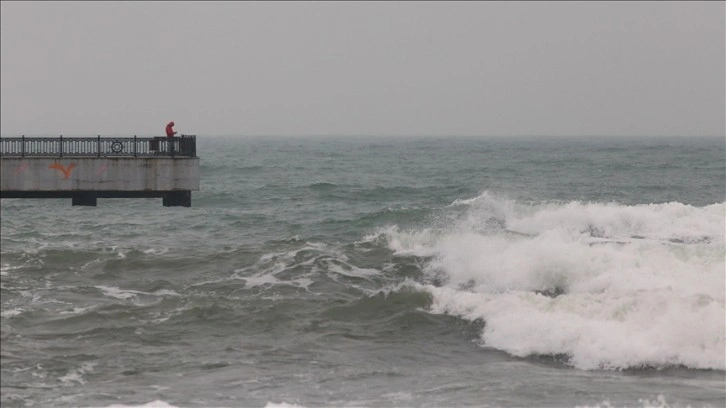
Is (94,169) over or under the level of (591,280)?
over

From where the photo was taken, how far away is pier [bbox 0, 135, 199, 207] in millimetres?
31219

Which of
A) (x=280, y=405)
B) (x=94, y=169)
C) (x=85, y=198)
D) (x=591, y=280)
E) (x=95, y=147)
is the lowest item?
(x=280, y=405)

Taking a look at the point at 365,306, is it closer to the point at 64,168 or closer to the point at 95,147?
the point at 95,147

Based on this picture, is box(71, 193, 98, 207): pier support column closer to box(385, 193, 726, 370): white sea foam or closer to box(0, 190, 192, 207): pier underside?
box(0, 190, 192, 207): pier underside

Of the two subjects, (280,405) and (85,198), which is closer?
(280,405)

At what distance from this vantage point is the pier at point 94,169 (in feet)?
102

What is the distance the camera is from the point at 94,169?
31.5m

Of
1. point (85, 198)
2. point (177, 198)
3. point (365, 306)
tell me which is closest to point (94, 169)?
point (85, 198)

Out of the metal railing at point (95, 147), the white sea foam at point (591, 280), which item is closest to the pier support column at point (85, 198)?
the metal railing at point (95, 147)

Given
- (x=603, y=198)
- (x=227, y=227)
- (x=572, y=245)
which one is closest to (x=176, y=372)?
(x=572, y=245)

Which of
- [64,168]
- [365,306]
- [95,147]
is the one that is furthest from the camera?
[95,147]

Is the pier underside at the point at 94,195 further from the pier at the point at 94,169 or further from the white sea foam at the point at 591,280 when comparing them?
the white sea foam at the point at 591,280

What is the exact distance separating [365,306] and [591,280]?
22.2ft

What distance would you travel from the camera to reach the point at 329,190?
2425 inches
